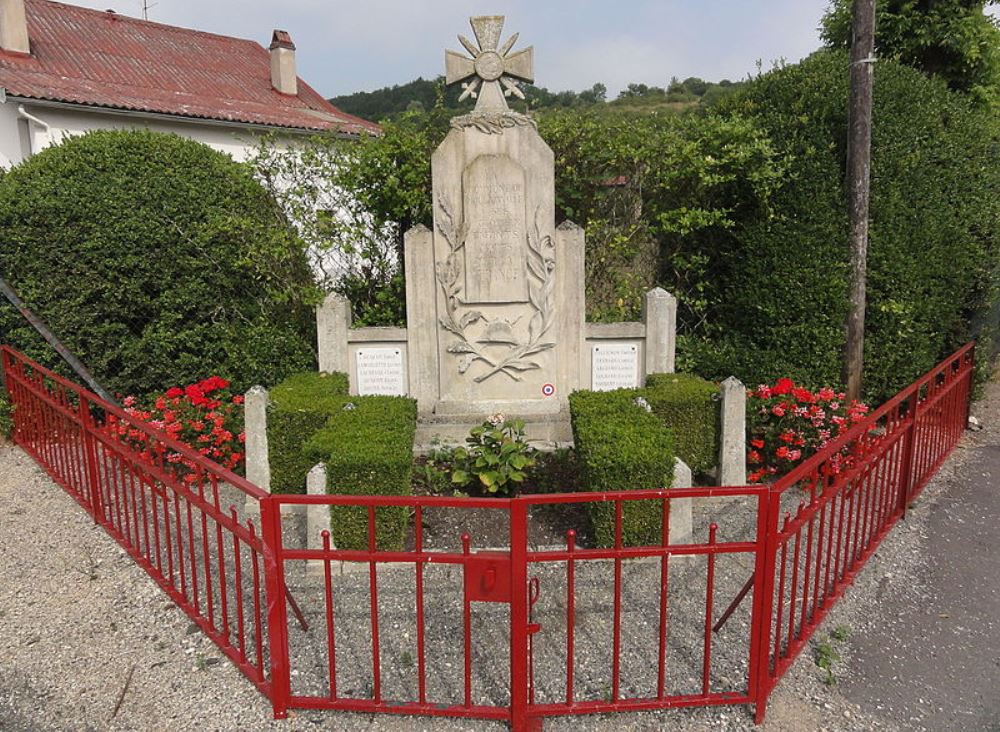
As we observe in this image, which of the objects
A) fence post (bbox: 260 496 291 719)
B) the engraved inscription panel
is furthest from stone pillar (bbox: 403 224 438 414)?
fence post (bbox: 260 496 291 719)

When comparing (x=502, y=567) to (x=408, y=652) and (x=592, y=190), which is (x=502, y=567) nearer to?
(x=408, y=652)

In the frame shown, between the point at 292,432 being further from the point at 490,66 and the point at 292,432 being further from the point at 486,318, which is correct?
the point at 490,66

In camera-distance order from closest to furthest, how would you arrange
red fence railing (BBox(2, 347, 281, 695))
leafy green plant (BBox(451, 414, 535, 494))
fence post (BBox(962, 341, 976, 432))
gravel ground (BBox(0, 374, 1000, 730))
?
gravel ground (BBox(0, 374, 1000, 730)), red fence railing (BBox(2, 347, 281, 695)), leafy green plant (BBox(451, 414, 535, 494)), fence post (BBox(962, 341, 976, 432))

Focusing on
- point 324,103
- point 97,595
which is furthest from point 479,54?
point 324,103

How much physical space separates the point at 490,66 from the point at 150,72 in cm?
1410

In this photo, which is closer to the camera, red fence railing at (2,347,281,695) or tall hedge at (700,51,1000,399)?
red fence railing at (2,347,281,695)

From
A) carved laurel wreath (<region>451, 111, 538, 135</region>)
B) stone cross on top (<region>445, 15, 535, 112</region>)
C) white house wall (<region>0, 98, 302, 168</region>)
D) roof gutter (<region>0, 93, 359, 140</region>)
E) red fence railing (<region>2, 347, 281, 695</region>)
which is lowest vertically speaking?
red fence railing (<region>2, 347, 281, 695</region>)

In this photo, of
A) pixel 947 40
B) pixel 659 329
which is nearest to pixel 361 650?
pixel 659 329

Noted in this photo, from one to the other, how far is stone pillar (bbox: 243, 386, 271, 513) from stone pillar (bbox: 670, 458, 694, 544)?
9.81ft

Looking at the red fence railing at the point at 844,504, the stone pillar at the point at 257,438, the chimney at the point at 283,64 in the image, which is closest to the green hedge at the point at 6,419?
the stone pillar at the point at 257,438

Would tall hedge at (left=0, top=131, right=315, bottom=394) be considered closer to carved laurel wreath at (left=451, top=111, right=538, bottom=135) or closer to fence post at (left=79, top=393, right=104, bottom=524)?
fence post at (left=79, top=393, right=104, bottom=524)

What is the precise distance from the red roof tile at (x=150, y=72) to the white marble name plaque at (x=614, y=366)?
807 cm

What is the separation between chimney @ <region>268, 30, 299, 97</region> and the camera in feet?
61.8

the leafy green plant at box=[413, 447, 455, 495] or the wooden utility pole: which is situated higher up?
the wooden utility pole
